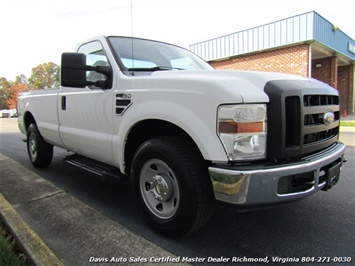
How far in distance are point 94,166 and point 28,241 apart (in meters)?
1.24

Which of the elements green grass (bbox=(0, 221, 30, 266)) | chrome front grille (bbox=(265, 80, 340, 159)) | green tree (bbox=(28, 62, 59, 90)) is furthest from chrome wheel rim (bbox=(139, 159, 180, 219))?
green tree (bbox=(28, 62, 59, 90))

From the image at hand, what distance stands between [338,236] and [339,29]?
16.5 meters

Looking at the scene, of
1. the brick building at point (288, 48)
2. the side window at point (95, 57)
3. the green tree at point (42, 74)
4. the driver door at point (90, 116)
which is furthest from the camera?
the green tree at point (42, 74)

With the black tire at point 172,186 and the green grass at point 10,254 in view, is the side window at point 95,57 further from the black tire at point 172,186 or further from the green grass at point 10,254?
the green grass at point 10,254

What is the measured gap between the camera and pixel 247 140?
6.61ft

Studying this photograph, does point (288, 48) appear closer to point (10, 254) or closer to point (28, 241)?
point (28, 241)

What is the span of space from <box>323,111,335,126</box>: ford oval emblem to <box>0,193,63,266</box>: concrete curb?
2423 millimetres

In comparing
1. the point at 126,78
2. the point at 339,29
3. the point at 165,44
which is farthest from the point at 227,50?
the point at 126,78

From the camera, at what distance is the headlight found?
201cm

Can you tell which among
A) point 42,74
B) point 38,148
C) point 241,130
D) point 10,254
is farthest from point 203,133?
point 42,74

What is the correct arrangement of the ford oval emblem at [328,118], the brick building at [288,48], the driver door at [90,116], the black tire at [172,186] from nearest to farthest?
1. the black tire at [172,186]
2. the ford oval emblem at [328,118]
3. the driver door at [90,116]
4. the brick building at [288,48]

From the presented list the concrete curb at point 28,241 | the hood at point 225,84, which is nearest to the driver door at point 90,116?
the hood at point 225,84

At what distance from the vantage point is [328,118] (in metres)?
2.49

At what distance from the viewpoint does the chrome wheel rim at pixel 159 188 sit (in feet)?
8.10
